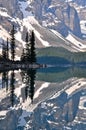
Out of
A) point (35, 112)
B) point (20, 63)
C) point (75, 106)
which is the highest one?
point (35, 112)

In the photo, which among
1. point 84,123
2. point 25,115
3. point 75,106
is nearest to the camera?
point 84,123

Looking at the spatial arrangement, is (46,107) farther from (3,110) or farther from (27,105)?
(3,110)

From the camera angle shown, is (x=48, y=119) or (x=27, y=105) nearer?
(x=48, y=119)

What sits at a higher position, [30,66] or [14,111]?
[14,111]

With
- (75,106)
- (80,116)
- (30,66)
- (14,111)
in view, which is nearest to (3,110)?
(14,111)

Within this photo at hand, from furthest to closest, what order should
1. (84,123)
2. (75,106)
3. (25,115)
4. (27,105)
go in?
(75,106), (27,105), (25,115), (84,123)

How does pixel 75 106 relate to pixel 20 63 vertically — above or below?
above

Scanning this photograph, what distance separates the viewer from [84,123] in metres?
55.9

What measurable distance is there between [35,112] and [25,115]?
10.6 feet

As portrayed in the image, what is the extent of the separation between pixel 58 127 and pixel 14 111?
1261 centimetres

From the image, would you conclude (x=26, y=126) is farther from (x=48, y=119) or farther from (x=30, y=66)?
(x=30, y=66)

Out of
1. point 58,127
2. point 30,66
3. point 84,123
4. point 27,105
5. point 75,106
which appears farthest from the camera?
point 30,66

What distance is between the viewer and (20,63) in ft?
630

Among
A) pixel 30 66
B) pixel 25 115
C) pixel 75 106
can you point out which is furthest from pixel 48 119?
pixel 30 66
